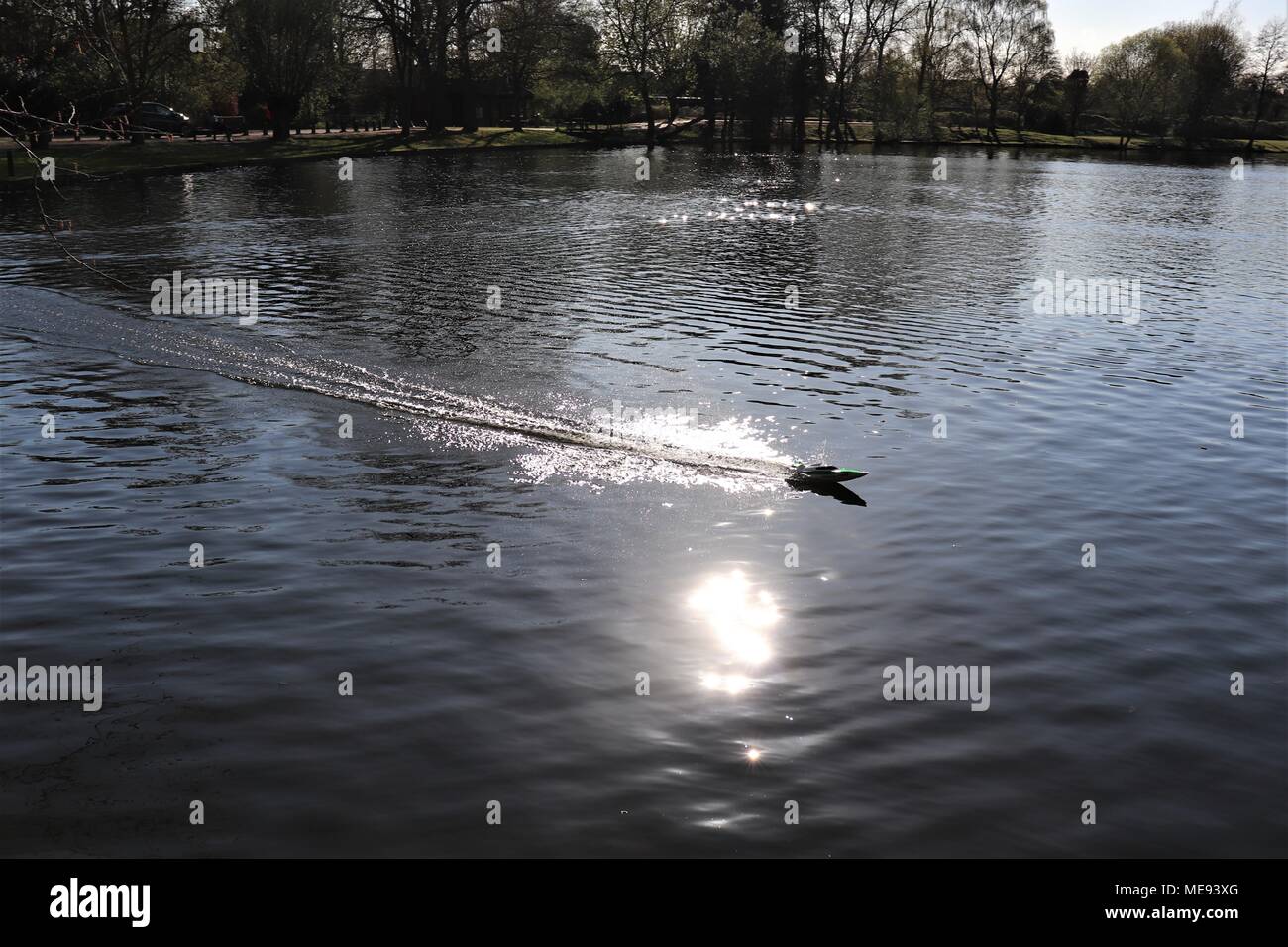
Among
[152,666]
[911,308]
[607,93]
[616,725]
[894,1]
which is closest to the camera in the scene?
[616,725]

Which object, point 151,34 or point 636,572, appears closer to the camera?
point 636,572

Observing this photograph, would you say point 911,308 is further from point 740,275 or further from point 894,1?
point 894,1

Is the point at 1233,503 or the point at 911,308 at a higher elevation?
the point at 911,308

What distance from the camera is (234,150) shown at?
73438 millimetres

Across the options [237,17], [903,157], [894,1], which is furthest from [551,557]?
[894,1]

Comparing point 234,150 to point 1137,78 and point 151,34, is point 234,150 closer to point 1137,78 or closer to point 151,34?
point 151,34

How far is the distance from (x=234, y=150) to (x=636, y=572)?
69.8 meters

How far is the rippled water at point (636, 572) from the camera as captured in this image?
8781 mm

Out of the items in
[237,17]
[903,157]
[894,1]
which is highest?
[894,1]

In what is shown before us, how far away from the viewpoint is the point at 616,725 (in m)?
9.77

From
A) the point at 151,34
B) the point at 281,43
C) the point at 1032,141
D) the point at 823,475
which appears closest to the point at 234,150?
the point at 151,34

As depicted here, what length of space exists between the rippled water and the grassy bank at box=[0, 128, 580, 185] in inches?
1222

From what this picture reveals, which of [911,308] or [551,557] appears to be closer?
[551,557]
